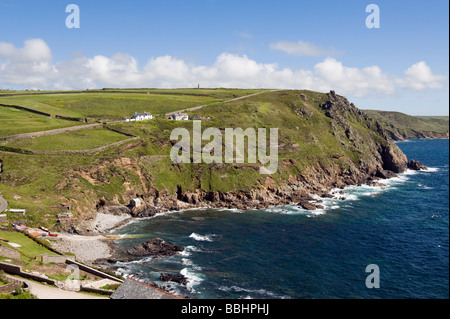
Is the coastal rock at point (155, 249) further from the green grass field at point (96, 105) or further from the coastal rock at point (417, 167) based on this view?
the coastal rock at point (417, 167)

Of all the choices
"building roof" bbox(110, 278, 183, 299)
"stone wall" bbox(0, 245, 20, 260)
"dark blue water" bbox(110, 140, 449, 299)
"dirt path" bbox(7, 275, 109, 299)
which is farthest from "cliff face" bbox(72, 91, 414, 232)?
"building roof" bbox(110, 278, 183, 299)

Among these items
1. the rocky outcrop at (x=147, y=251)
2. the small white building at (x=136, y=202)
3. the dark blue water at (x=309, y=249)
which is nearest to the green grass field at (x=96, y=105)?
the small white building at (x=136, y=202)

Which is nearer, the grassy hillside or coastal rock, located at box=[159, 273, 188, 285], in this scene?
coastal rock, located at box=[159, 273, 188, 285]

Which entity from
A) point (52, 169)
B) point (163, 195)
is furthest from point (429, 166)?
Answer: point (52, 169)

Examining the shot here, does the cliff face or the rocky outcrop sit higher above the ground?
the cliff face

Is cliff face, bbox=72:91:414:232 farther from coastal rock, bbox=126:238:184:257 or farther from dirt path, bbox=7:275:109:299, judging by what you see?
dirt path, bbox=7:275:109:299

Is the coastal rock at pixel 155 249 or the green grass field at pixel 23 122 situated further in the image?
the green grass field at pixel 23 122
